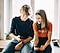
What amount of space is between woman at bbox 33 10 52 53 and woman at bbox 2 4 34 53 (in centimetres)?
26

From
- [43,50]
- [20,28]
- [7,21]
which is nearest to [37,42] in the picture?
[43,50]

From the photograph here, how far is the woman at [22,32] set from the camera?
2.49m

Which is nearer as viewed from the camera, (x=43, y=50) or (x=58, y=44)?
(x=43, y=50)

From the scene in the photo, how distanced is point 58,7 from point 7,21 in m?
1.38

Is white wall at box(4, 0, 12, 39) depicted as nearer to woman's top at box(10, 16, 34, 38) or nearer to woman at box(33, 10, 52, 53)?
woman's top at box(10, 16, 34, 38)

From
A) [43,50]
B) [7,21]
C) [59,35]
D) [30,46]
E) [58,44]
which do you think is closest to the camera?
[43,50]

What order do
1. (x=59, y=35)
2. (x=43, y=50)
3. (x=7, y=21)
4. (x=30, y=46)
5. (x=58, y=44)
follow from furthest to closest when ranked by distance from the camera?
1. (x=7, y=21)
2. (x=59, y=35)
3. (x=58, y=44)
4. (x=30, y=46)
5. (x=43, y=50)

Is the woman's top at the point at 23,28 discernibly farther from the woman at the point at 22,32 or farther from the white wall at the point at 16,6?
the white wall at the point at 16,6

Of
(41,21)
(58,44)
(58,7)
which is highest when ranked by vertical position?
(58,7)

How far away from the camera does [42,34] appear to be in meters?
2.27

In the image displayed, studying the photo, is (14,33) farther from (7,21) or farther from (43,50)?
(7,21)

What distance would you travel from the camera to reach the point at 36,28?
2.29 metres

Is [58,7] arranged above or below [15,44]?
above

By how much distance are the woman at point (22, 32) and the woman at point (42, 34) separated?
26cm
